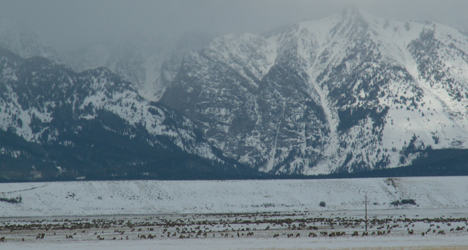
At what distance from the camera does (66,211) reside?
162 metres

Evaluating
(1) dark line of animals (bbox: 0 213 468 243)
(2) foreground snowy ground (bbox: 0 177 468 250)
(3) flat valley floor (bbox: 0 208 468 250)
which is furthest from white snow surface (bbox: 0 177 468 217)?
(3) flat valley floor (bbox: 0 208 468 250)

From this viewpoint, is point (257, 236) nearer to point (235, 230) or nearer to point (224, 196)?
point (235, 230)

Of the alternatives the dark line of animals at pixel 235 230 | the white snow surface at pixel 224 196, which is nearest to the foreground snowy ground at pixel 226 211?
the dark line of animals at pixel 235 230

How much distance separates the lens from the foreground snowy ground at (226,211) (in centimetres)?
8844

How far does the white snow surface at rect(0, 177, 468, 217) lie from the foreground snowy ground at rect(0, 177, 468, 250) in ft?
0.92

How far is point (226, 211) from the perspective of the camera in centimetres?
16638

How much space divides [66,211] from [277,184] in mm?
66332

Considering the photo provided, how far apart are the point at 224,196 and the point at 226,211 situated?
47.9 ft

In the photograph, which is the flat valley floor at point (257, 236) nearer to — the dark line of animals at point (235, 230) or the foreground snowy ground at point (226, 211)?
the dark line of animals at point (235, 230)

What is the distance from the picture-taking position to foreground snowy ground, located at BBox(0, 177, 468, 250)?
8844cm

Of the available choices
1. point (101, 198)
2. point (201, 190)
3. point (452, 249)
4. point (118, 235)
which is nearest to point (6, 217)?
point (101, 198)

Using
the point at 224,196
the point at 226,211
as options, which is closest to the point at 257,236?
the point at 226,211

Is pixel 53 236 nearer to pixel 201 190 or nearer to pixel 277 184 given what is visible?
pixel 201 190

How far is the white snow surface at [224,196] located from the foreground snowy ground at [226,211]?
279 mm
